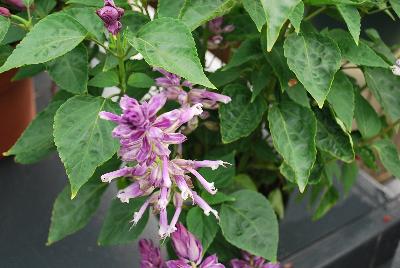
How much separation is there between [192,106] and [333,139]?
231 mm

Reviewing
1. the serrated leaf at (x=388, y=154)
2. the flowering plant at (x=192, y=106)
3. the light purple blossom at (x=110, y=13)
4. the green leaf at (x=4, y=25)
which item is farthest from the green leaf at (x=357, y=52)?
the green leaf at (x=4, y=25)

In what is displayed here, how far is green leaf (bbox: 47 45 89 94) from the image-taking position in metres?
0.76

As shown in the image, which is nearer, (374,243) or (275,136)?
(275,136)

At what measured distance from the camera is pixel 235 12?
0.95 metres

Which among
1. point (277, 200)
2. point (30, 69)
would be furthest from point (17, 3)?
point (277, 200)

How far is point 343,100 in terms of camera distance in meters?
0.80

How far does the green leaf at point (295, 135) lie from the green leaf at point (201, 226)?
0.15 metres

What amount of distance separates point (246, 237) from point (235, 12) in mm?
349

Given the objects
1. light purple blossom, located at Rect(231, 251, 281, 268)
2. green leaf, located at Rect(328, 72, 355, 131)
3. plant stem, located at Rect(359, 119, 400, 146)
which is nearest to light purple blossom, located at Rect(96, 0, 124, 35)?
green leaf, located at Rect(328, 72, 355, 131)

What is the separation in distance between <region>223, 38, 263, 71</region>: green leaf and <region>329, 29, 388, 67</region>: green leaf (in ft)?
0.34

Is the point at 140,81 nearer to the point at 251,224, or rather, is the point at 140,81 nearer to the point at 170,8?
the point at 170,8

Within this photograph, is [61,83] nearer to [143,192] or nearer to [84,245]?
[143,192]

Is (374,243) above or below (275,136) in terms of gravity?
below

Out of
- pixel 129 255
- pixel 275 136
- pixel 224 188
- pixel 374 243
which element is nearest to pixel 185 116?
pixel 275 136
